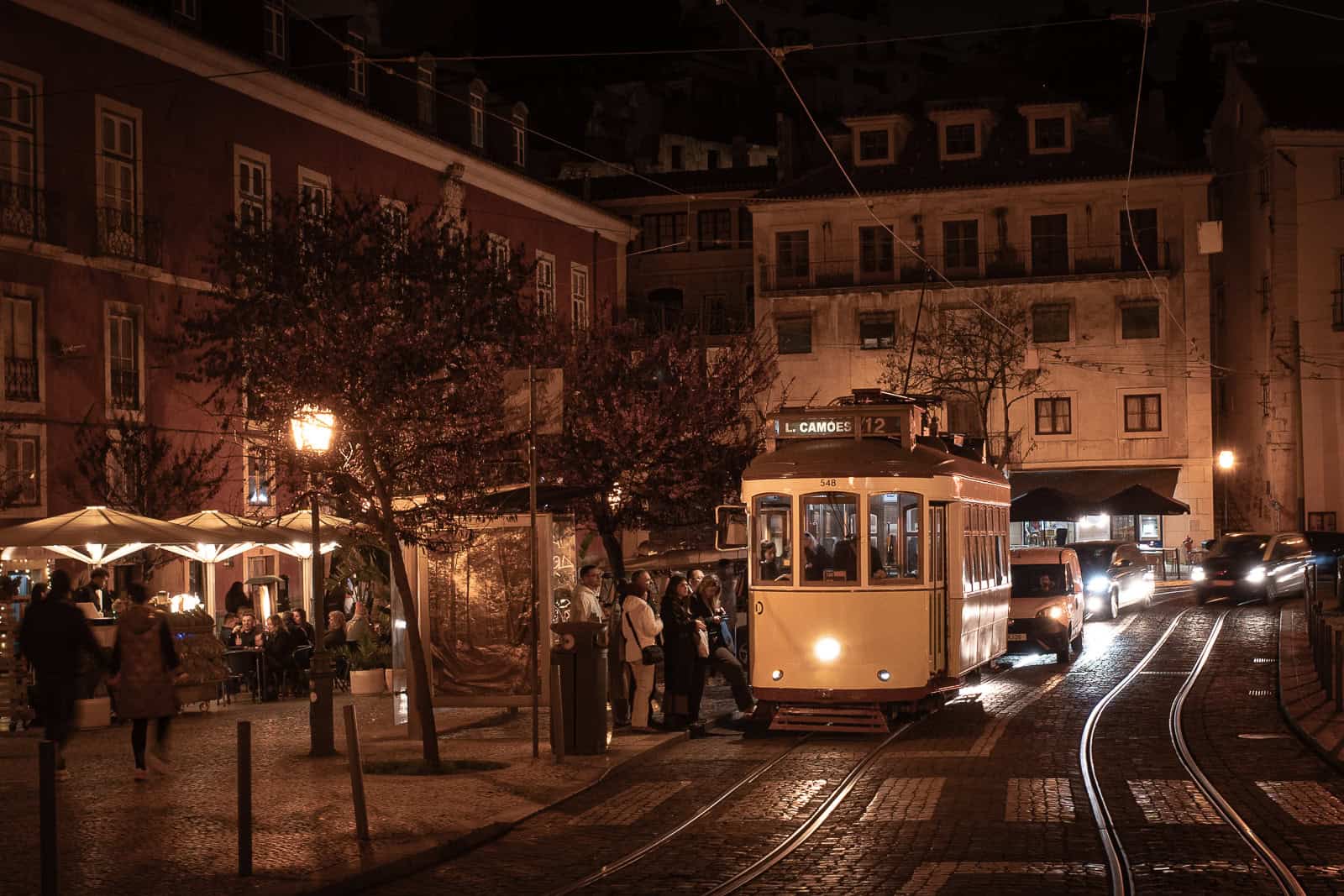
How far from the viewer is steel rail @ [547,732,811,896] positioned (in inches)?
401

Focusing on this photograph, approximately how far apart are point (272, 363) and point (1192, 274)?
43544mm

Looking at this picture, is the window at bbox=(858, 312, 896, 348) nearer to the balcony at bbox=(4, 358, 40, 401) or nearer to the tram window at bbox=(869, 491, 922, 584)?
the balcony at bbox=(4, 358, 40, 401)

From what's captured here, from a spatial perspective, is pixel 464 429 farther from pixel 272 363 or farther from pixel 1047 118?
pixel 1047 118

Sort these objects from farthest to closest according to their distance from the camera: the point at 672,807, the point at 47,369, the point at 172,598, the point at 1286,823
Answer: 1. the point at 47,369
2. the point at 172,598
3. the point at 672,807
4. the point at 1286,823

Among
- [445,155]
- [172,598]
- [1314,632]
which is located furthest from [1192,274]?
[172,598]

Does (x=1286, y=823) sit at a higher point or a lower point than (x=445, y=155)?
lower

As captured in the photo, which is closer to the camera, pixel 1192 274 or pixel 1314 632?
pixel 1314 632

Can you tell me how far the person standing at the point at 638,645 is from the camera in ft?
60.5

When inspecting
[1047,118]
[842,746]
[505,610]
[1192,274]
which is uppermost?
[1047,118]

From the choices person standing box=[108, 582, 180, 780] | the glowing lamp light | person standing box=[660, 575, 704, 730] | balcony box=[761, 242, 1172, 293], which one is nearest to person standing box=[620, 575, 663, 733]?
person standing box=[660, 575, 704, 730]

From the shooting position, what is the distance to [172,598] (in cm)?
2617

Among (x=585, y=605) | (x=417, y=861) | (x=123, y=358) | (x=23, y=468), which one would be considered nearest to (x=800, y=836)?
(x=417, y=861)

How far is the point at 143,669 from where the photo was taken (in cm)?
1509

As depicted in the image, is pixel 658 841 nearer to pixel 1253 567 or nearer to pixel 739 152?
pixel 1253 567
